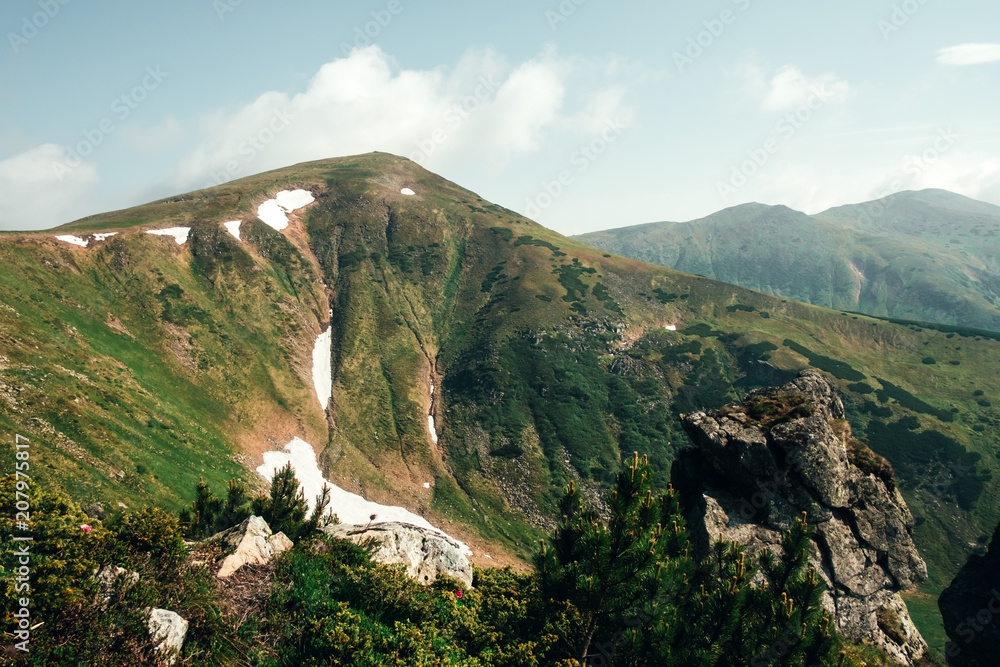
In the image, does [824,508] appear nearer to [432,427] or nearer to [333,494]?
[333,494]

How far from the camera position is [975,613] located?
28.3m

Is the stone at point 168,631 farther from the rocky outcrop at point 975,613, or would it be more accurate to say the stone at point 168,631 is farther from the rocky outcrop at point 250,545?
the rocky outcrop at point 975,613

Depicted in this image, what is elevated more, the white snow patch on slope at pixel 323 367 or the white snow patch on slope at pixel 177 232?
Answer: the white snow patch on slope at pixel 177 232

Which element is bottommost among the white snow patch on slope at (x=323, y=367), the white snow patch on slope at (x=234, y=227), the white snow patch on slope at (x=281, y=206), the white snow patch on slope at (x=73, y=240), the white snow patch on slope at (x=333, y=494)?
the white snow patch on slope at (x=333, y=494)

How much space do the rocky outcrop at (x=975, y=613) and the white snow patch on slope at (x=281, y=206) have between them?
124745mm

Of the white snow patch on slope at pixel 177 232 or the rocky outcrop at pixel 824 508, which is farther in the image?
the white snow patch on slope at pixel 177 232

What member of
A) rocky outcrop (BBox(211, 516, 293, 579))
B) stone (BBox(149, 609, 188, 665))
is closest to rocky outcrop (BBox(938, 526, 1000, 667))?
rocky outcrop (BBox(211, 516, 293, 579))

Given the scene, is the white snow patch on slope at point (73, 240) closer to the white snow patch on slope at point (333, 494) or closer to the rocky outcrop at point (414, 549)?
the white snow patch on slope at point (333, 494)

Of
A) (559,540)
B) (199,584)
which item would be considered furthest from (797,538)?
(199,584)

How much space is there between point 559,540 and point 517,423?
2450 inches

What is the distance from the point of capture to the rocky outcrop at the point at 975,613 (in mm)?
26750

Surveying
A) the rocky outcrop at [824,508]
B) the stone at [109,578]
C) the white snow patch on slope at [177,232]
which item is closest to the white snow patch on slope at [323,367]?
the white snow patch on slope at [177,232]

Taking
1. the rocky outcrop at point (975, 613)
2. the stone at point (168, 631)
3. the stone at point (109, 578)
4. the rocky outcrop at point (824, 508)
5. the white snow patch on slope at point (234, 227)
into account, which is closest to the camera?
the stone at point (168, 631)

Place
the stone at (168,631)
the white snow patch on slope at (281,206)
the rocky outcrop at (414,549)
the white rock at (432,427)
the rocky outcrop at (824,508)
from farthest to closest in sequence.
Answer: the white snow patch on slope at (281,206), the white rock at (432,427), the rocky outcrop at (824,508), the rocky outcrop at (414,549), the stone at (168,631)
